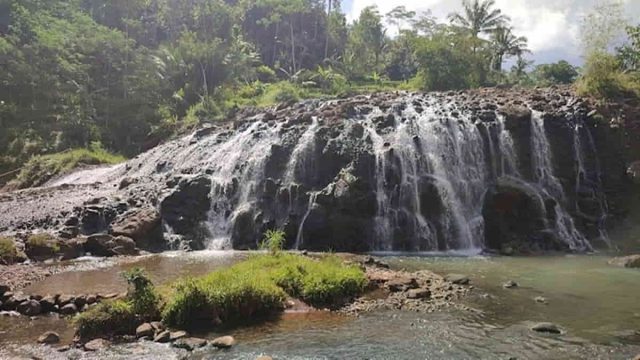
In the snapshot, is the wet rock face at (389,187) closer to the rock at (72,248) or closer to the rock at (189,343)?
the rock at (72,248)

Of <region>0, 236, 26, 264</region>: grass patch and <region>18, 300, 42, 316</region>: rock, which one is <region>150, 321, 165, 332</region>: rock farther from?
<region>0, 236, 26, 264</region>: grass patch

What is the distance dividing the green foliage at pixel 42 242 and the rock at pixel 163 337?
14762 mm

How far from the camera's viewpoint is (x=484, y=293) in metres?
19.2

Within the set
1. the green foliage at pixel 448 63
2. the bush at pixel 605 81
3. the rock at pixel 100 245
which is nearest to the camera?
the rock at pixel 100 245

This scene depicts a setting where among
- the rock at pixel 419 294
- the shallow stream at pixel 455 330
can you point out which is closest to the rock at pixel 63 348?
the shallow stream at pixel 455 330

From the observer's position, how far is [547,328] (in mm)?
15023

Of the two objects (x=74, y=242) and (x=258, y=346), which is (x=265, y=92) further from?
(x=258, y=346)

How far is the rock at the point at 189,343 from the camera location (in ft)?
46.5

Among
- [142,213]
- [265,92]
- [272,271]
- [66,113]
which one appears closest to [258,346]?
[272,271]

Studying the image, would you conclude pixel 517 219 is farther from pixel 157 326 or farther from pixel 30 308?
pixel 30 308

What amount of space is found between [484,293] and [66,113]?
45.7 m

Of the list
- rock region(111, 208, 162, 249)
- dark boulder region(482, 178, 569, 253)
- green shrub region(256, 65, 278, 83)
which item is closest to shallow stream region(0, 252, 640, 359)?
rock region(111, 208, 162, 249)

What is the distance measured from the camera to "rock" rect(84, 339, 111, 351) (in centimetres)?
1400

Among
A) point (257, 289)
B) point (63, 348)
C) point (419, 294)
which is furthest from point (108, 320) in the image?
point (419, 294)
